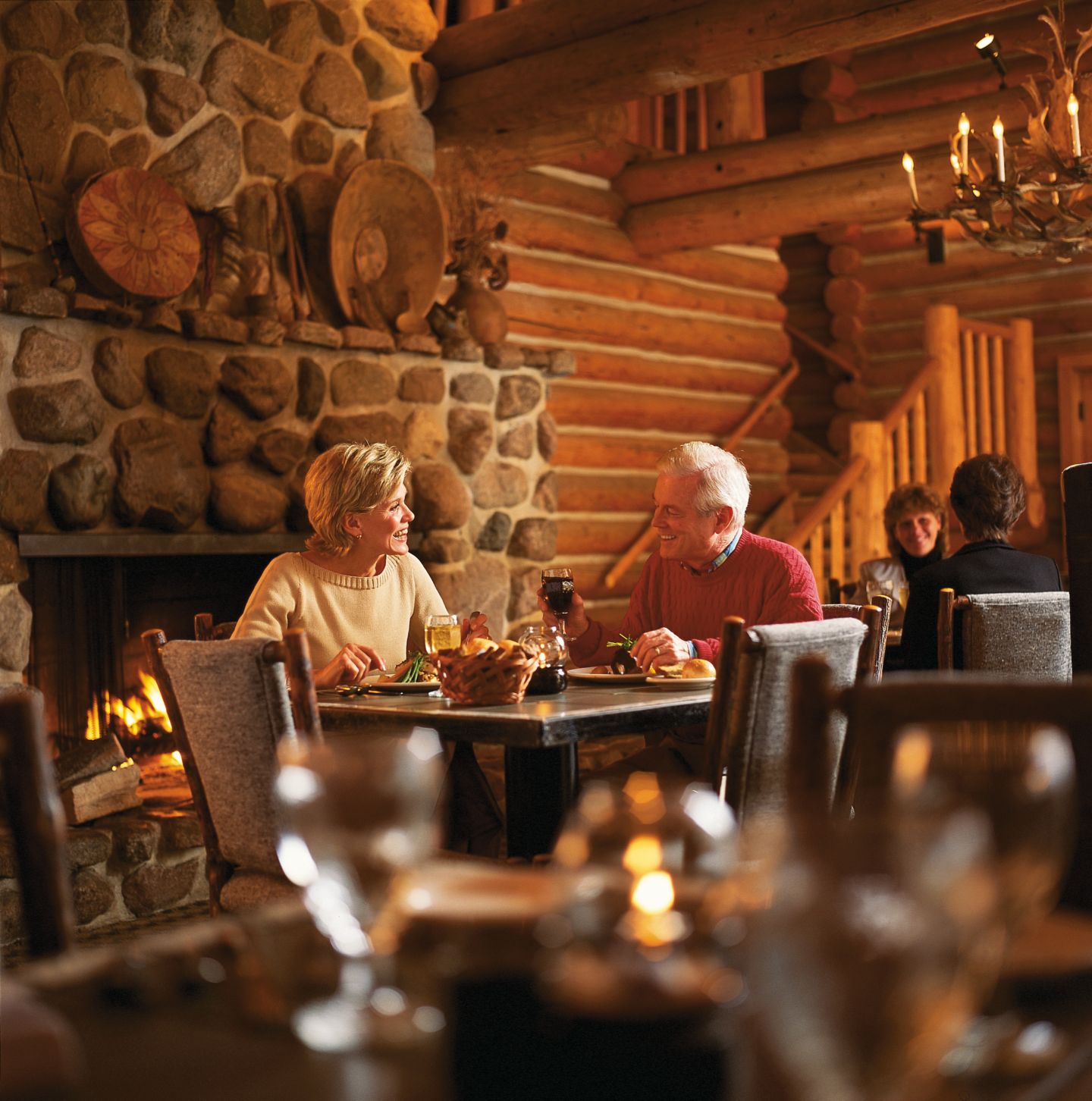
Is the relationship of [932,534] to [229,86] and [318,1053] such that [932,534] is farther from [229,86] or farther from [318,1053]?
[318,1053]

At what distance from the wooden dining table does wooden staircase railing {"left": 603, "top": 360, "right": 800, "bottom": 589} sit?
16.0ft

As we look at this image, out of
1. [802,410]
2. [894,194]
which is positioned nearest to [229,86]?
[894,194]

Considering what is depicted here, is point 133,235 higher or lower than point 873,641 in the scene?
higher

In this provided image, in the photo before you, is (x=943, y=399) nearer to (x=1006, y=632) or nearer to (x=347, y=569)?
(x=1006, y=632)

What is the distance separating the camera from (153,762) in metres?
5.03

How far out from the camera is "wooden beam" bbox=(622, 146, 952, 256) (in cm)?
720

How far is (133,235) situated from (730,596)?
2.36m

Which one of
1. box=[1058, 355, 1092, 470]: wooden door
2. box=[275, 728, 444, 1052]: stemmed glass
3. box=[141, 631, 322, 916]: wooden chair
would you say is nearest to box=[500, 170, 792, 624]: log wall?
box=[1058, 355, 1092, 470]: wooden door

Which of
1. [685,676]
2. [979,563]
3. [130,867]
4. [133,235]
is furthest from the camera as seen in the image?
[133,235]

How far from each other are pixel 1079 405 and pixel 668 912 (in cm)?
937

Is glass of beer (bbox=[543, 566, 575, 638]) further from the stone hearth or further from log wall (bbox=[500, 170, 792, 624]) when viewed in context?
log wall (bbox=[500, 170, 792, 624])

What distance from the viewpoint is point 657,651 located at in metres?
3.17

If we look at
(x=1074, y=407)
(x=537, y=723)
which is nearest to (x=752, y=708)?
(x=537, y=723)

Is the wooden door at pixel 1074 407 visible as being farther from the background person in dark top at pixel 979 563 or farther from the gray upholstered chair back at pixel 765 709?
the gray upholstered chair back at pixel 765 709
